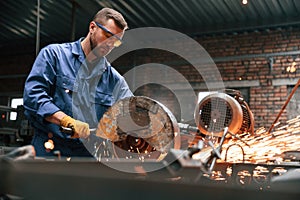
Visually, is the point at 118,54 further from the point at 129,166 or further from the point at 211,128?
the point at 129,166

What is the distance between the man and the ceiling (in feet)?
15.4

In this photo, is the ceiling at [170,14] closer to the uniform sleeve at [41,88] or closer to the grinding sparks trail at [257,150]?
the grinding sparks trail at [257,150]

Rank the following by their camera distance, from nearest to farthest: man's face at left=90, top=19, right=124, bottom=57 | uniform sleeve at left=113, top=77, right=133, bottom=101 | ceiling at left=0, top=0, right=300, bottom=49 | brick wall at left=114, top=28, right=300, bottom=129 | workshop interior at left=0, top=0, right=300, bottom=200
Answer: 1. workshop interior at left=0, top=0, right=300, bottom=200
2. man's face at left=90, top=19, right=124, bottom=57
3. uniform sleeve at left=113, top=77, right=133, bottom=101
4. ceiling at left=0, top=0, right=300, bottom=49
5. brick wall at left=114, top=28, right=300, bottom=129

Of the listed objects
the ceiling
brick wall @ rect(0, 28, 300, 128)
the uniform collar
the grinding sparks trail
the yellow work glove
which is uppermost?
the ceiling

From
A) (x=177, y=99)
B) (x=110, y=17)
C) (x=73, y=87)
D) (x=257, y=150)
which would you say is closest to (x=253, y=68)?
(x=177, y=99)

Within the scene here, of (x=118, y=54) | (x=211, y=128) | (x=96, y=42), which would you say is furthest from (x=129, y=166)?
(x=118, y=54)

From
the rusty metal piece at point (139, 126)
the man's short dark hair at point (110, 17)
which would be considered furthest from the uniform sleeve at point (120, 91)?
the rusty metal piece at point (139, 126)

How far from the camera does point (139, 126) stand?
5.63 ft

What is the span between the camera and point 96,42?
88.2 inches

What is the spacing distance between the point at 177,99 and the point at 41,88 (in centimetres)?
670

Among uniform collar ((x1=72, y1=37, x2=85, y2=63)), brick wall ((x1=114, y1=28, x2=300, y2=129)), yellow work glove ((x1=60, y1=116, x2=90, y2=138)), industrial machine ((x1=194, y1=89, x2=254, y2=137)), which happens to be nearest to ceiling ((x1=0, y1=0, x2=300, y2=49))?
brick wall ((x1=114, y1=28, x2=300, y2=129))

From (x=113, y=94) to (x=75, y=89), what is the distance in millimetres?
313

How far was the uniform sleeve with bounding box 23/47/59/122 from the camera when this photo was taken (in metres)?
1.84

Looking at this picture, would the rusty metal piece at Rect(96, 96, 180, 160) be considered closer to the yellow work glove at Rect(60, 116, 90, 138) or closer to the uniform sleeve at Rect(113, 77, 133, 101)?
the yellow work glove at Rect(60, 116, 90, 138)
